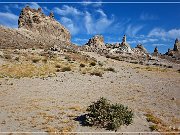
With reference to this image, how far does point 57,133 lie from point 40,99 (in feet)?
31.6

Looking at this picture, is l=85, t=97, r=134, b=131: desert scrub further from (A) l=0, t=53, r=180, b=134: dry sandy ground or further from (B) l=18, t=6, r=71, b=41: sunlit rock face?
(B) l=18, t=6, r=71, b=41: sunlit rock face

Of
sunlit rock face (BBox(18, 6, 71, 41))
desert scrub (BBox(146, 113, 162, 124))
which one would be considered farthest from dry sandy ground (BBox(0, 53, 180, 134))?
sunlit rock face (BBox(18, 6, 71, 41))

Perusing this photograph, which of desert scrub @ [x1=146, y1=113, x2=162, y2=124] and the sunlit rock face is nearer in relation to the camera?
desert scrub @ [x1=146, y1=113, x2=162, y2=124]

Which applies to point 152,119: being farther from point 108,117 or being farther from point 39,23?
point 39,23

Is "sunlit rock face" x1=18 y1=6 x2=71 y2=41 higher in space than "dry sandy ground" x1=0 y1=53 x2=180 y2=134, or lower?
higher

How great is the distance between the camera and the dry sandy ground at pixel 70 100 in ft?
59.1

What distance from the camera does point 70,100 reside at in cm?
2545

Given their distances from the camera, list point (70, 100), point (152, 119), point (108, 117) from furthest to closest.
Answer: point (70, 100) < point (152, 119) < point (108, 117)

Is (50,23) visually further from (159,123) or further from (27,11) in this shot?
(159,123)

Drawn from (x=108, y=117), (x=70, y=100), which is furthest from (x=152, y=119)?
(x=70, y=100)

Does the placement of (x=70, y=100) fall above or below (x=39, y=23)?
below

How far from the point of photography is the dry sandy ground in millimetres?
18000

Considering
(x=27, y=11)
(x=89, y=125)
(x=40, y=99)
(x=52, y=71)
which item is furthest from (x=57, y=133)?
(x=27, y=11)

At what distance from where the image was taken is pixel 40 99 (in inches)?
1005
